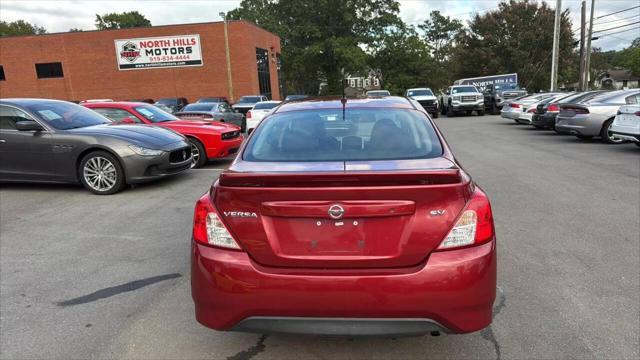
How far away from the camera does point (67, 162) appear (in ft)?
24.4

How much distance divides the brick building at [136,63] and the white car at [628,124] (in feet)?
95.7

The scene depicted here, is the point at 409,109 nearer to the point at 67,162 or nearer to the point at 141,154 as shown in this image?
the point at 141,154

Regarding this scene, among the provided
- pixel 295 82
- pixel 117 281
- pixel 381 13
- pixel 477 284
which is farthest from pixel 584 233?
pixel 295 82

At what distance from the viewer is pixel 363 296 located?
2.36 metres

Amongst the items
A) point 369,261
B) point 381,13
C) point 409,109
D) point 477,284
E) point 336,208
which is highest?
point 381,13

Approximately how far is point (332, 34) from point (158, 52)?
21.7m

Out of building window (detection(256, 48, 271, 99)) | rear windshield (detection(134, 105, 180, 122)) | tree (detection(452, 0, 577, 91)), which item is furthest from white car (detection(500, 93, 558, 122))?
tree (detection(452, 0, 577, 91))

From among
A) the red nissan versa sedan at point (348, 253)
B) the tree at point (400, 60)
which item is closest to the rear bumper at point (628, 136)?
the red nissan versa sedan at point (348, 253)

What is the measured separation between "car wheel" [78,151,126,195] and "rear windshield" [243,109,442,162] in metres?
4.67

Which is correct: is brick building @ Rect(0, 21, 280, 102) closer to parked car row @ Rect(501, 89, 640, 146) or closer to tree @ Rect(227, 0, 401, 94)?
tree @ Rect(227, 0, 401, 94)

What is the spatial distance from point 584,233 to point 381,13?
5142 cm

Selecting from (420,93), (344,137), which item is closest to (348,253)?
(344,137)

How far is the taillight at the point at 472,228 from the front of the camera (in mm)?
2426

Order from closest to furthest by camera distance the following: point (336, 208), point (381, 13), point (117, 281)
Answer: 1. point (336, 208)
2. point (117, 281)
3. point (381, 13)
